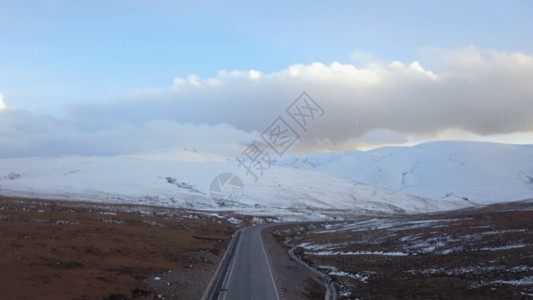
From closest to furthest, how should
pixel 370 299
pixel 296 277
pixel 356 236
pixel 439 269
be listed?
1. pixel 370 299
2. pixel 439 269
3. pixel 296 277
4. pixel 356 236

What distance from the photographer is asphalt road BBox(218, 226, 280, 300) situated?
2802 cm

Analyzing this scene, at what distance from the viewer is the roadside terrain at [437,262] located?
2647 cm

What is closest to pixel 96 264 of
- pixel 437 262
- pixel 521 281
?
pixel 437 262

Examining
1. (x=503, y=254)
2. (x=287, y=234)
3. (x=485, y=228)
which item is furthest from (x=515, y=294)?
(x=287, y=234)

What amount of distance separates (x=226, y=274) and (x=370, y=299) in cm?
1409

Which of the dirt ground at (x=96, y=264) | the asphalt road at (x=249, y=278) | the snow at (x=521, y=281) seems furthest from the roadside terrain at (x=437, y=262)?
the dirt ground at (x=96, y=264)

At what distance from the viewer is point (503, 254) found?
34062 mm

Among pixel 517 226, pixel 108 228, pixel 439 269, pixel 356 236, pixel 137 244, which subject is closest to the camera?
pixel 439 269

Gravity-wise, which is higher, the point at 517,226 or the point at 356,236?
the point at 517,226

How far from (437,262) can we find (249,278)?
1792cm

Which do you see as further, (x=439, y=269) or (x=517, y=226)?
(x=517, y=226)

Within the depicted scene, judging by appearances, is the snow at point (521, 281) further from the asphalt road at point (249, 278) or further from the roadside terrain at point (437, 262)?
the asphalt road at point (249, 278)

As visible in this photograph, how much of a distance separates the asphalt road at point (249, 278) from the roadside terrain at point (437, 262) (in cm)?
577

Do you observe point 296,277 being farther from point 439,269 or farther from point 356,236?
point 356,236
